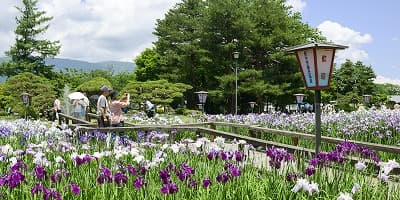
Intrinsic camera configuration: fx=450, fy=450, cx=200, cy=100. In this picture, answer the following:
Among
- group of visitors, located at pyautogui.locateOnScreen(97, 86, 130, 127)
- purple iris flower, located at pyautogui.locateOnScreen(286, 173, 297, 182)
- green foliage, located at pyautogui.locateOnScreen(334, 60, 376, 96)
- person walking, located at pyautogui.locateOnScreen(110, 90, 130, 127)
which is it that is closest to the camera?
purple iris flower, located at pyautogui.locateOnScreen(286, 173, 297, 182)

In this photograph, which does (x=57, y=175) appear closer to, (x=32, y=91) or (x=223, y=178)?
(x=223, y=178)

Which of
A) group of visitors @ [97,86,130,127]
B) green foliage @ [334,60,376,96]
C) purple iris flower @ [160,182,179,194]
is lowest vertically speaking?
purple iris flower @ [160,182,179,194]

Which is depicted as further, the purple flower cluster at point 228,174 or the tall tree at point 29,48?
the tall tree at point 29,48

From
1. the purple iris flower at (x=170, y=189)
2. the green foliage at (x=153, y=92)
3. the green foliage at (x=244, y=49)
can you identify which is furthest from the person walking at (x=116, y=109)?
the green foliage at (x=244, y=49)

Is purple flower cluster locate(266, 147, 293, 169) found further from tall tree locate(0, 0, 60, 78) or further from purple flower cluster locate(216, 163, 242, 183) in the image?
tall tree locate(0, 0, 60, 78)

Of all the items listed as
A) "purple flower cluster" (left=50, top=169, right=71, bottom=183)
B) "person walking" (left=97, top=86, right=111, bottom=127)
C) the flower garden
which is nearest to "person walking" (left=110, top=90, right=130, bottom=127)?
"person walking" (left=97, top=86, right=111, bottom=127)

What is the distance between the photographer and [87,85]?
1287 inches

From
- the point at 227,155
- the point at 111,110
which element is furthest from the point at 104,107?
the point at 227,155

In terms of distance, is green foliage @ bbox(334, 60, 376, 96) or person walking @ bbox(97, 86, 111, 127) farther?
green foliage @ bbox(334, 60, 376, 96)

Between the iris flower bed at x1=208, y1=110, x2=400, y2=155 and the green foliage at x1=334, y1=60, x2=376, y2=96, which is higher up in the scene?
the green foliage at x1=334, y1=60, x2=376, y2=96

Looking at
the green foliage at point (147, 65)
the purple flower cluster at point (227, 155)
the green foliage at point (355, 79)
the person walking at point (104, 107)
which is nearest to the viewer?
the purple flower cluster at point (227, 155)

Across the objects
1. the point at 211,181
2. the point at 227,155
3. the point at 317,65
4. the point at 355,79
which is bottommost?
the point at 211,181

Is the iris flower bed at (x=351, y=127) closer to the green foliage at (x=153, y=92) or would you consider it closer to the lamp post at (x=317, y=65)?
the lamp post at (x=317, y=65)

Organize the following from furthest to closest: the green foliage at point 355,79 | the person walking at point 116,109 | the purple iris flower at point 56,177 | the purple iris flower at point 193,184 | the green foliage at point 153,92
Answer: the green foliage at point 355,79, the green foliage at point 153,92, the person walking at point 116,109, the purple iris flower at point 56,177, the purple iris flower at point 193,184
